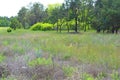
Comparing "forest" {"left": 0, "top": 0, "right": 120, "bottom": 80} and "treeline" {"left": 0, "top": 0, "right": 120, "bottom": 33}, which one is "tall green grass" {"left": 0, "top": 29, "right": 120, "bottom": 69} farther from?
"treeline" {"left": 0, "top": 0, "right": 120, "bottom": 33}

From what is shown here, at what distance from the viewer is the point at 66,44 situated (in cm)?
1805

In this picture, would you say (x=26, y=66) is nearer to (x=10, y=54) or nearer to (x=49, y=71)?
(x=49, y=71)

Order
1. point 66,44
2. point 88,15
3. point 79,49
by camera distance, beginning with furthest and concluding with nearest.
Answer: point 88,15 < point 66,44 < point 79,49

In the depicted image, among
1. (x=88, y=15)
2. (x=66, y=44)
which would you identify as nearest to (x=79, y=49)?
(x=66, y=44)

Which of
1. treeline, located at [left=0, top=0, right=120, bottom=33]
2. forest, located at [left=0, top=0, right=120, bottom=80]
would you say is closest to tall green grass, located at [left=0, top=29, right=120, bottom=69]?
forest, located at [left=0, top=0, right=120, bottom=80]

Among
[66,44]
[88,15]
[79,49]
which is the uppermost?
[88,15]

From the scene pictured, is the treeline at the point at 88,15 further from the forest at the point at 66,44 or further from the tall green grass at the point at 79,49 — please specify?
the tall green grass at the point at 79,49

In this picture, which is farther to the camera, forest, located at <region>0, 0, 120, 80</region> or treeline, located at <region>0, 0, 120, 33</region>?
treeline, located at <region>0, 0, 120, 33</region>

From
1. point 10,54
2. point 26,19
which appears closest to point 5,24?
point 26,19

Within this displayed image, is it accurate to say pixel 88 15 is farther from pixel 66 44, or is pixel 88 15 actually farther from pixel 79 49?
pixel 79 49

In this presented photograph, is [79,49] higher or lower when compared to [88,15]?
lower

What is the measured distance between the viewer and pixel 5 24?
105 meters

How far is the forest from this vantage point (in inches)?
292

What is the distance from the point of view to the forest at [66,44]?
7.42 meters
